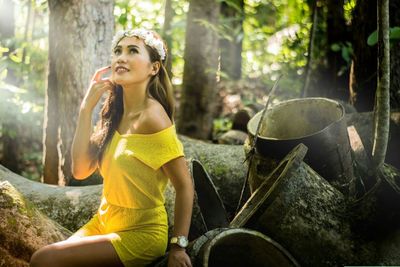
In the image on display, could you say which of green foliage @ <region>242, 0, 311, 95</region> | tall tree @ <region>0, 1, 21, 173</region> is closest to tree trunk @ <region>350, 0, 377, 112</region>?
green foliage @ <region>242, 0, 311, 95</region>

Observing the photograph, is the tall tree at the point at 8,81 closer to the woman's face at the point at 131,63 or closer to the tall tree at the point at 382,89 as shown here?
the woman's face at the point at 131,63

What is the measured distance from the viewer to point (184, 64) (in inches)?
267

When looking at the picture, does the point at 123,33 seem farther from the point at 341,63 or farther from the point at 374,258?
the point at 341,63

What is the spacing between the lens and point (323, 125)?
13.4 feet

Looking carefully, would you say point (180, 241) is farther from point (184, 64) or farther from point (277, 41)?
point (277, 41)

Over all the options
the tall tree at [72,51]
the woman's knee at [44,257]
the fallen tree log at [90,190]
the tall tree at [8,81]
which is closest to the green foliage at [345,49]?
the fallen tree log at [90,190]

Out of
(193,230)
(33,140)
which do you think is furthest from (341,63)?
(33,140)

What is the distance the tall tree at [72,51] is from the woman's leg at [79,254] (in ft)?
7.55

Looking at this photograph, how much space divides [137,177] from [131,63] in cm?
65

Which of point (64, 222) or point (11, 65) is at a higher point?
point (11, 65)

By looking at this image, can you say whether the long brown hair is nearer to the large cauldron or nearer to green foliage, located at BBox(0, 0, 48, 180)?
the large cauldron

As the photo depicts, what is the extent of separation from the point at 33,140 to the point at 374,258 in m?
8.91

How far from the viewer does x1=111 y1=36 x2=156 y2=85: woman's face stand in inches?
106

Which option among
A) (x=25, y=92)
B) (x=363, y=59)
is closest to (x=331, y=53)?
(x=363, y=59)
